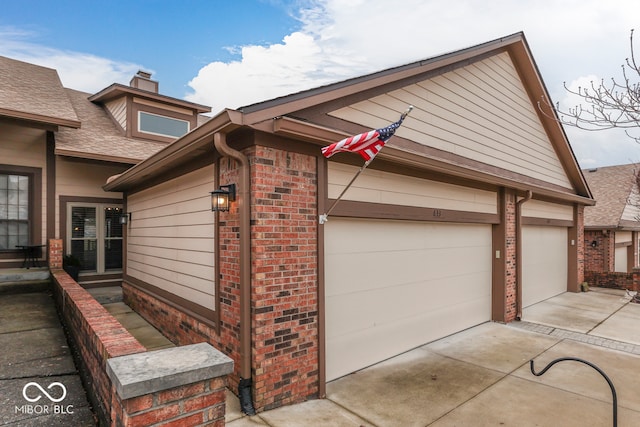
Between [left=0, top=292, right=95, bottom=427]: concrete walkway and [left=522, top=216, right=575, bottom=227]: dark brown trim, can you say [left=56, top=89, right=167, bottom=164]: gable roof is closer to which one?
[left=0, top=292, right=95, bottom=427]: concrete walkway

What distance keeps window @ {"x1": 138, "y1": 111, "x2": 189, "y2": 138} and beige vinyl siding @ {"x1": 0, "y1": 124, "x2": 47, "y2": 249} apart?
2667 millimetres

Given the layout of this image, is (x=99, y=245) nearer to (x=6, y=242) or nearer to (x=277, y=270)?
(x=6, y=242)

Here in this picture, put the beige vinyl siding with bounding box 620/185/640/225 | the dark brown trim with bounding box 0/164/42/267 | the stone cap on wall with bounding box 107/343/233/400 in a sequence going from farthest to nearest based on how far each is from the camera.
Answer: the beige vinyl siding with bounding box 620/185/640/225
the dark brown trim with bounding box 0/164/42/267
the stone cap on wall with bounding box 107/343/233/400

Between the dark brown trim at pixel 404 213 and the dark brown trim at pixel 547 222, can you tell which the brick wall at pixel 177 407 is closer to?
the dark brown trim at pixel 404 213

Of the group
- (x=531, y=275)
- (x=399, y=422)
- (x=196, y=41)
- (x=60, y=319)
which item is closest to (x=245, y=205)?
(x=399, y=422)

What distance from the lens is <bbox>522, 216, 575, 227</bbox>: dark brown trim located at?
29.7 feet

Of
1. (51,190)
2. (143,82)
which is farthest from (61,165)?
(143,82)

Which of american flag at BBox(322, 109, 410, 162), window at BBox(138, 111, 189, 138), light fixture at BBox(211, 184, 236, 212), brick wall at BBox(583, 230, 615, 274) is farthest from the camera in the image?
brick wall at BBox(583, 230, 615, 274)

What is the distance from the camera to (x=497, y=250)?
7.91 metres

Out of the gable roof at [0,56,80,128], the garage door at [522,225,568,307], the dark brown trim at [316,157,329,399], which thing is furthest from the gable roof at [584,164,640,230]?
the gable roof at [0,56,80,128]

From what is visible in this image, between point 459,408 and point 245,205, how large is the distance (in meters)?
3.25

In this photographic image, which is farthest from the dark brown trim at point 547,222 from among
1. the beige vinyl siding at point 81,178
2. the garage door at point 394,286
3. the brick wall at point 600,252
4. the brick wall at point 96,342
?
the beige vinyl siding at point 81,178

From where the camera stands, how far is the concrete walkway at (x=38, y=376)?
327 centimetres

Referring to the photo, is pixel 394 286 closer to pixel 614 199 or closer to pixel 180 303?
pixel 180 303
